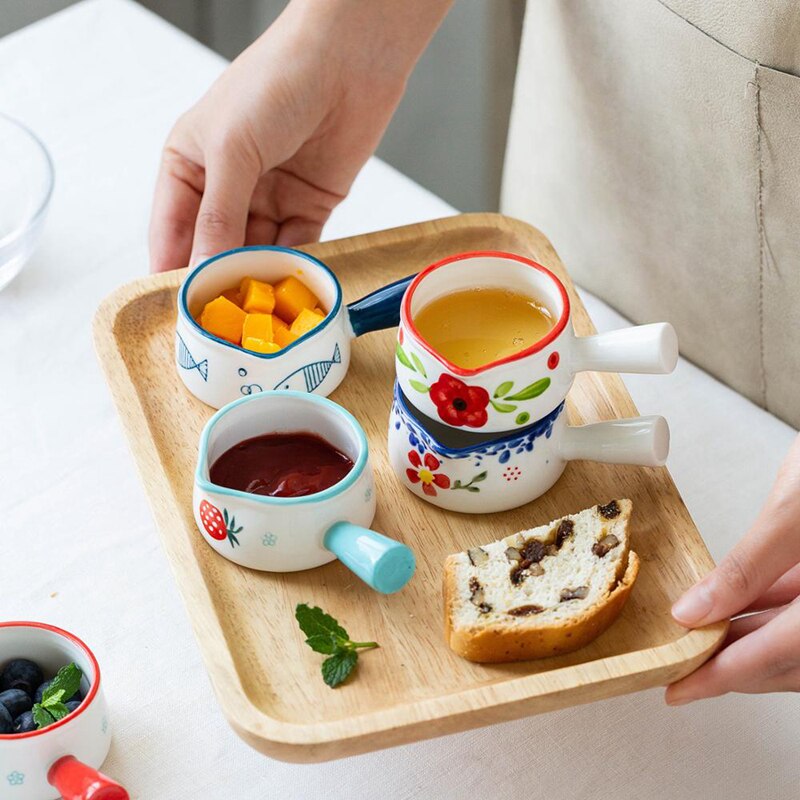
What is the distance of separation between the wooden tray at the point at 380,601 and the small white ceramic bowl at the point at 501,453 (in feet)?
0.08

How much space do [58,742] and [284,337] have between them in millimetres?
454

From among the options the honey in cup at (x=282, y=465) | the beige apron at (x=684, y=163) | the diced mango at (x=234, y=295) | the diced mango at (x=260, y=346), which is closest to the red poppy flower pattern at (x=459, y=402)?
the honey in cup at (x=282, y=465)

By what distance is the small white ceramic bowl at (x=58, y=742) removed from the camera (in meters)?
0.91

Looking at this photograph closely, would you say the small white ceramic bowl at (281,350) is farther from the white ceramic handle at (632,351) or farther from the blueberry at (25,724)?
the blueberry at (25,724)

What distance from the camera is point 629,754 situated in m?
1.06

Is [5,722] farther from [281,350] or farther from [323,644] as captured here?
[281,350]

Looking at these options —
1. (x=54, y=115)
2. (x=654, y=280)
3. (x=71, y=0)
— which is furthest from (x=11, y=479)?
(x=71, y=0)

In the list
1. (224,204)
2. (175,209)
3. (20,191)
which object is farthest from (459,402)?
(20,191)

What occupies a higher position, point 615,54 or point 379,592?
point 615,54

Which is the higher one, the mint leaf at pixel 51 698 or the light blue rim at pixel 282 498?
the light blue rim at pixel 282 498

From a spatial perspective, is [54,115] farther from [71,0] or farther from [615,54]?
[71,0]

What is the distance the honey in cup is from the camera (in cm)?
103

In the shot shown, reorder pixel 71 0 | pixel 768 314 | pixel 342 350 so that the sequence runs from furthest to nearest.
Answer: pixel 71 0
pixel 768 314
pixel 342 350

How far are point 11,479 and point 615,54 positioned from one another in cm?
91
